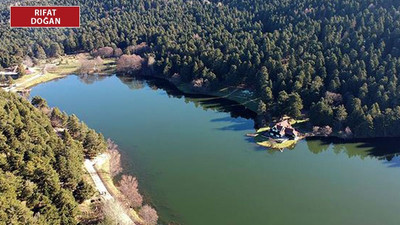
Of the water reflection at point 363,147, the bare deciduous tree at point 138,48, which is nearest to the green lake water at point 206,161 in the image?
the water reflection at point 363,147

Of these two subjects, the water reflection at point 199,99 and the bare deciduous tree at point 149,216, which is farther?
the water reflection at point 199,99

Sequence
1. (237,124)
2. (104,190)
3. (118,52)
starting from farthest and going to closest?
1. (118,52)
2. (237,124)
3. (104,190)

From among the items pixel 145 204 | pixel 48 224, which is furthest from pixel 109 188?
pixel 48 224

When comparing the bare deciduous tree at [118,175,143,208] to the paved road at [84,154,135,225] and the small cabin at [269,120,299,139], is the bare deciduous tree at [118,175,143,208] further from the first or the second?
the small cabin at [269,120,299,139]

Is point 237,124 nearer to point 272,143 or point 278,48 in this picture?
point 272,143

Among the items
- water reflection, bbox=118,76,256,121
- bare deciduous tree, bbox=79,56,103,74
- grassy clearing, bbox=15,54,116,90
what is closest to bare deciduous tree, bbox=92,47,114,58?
grassy clearing, bbox=15,54,116,90

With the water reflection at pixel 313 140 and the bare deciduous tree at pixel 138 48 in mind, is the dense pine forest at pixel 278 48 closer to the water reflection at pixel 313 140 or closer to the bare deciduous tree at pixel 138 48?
the water reflection at pixel 313 140

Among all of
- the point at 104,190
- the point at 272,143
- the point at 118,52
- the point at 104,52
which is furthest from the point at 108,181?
the point at 104,52
